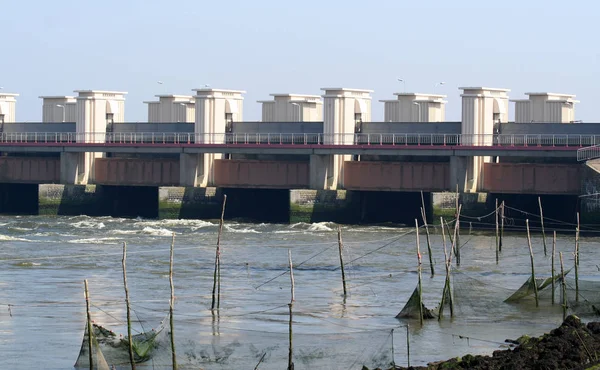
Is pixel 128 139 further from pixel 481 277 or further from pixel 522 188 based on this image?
pixel 481 277

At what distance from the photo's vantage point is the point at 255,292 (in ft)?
149

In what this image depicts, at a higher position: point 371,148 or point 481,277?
point 371,148

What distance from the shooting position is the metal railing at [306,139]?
7369 centimetres

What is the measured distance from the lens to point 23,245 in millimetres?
64812

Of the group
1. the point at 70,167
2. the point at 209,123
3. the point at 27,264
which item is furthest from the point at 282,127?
the point at 27,264

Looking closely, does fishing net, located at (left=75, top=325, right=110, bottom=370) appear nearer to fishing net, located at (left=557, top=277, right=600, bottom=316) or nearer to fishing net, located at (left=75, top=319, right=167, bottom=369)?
fishing net, located at (left=75, top=319, right=167, bottom=369)

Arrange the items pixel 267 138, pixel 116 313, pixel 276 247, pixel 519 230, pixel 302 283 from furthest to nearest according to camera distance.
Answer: pixel 267 138
pixel 519 230
pixel 276 247
pixel 302 283
pixel 116 313

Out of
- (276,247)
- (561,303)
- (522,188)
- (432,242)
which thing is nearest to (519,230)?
(522,188)

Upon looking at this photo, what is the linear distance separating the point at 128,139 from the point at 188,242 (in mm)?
22754

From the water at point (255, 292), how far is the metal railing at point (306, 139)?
6717 millimetres

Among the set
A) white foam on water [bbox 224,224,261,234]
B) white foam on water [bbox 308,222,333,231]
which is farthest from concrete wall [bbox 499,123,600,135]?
white foam on water [bbox 224,224,261,234]

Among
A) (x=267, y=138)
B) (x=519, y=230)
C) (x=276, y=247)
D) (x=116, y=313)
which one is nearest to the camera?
(x=116, y=313)

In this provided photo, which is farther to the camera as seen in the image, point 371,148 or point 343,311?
point 371,148

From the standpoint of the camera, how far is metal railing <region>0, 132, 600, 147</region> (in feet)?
242
